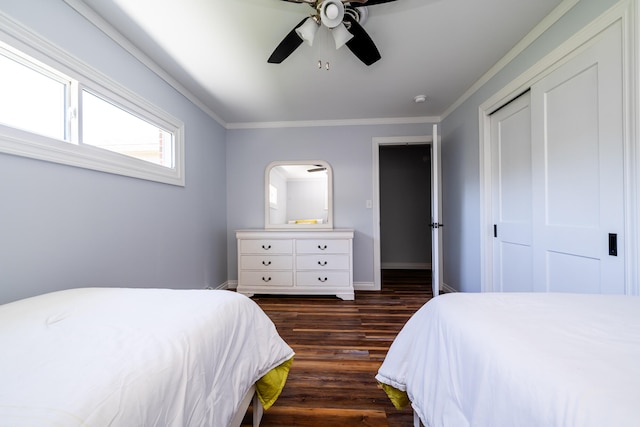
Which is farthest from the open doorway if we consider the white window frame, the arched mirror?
the white window frame

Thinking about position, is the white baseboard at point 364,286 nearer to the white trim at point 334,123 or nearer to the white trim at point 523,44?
the white trim at point 334,123

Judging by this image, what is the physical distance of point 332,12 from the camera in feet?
4.40

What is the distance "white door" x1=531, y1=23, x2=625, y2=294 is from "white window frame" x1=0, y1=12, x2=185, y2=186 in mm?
2897

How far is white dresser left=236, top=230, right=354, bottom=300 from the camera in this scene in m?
2.87

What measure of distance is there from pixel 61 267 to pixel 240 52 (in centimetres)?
181

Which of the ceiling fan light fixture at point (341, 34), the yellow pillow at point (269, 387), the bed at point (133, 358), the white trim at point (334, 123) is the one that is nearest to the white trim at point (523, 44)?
the white trim at point (334, 123)

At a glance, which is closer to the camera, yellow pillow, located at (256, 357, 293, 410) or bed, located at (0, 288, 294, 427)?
bed, located at (0, 288, 294, 427)

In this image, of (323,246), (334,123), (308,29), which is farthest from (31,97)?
(334,123)

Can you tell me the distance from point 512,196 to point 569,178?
55 centimetres

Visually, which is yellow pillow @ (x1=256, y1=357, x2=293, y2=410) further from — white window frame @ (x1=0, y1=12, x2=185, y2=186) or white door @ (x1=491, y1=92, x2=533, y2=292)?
white door @ (x1=491, y1=92, x2=533, y2=292)

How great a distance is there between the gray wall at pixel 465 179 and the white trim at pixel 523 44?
3 centimetres

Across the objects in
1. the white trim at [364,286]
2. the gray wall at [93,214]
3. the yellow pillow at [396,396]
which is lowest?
the white trim at [364,286]

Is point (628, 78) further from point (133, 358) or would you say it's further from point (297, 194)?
point (297, 194)

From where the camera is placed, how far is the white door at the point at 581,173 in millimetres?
1223
